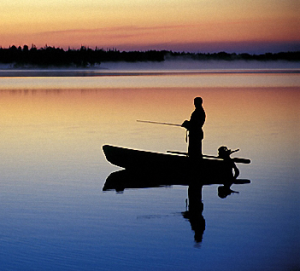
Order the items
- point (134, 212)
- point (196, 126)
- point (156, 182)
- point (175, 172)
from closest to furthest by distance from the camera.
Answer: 1. point (134, 212)
2. point (196, 126)
3. point (156, 182)
4. point (175, 172)

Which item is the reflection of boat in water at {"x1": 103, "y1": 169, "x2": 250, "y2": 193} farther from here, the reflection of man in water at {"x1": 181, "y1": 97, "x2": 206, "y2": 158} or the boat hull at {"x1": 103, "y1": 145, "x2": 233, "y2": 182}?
the reflection of man in water at {"x1": 181, "y1": 97, "x2": 206, "y2": 158}

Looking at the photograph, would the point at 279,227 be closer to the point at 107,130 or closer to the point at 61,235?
the point at 61,235

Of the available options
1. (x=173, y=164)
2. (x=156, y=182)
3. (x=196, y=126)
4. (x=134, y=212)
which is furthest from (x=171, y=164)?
(x=134, y=212)

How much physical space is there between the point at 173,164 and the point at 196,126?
54.6 inches

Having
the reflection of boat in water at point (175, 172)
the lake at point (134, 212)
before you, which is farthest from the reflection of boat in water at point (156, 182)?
the lake at point (134, 212)

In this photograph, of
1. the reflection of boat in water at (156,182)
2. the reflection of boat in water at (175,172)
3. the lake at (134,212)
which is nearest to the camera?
the lake at (134,212)

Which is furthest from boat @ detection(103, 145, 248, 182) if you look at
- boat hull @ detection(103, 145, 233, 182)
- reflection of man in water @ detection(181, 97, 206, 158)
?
reflection of man in water @ detection(181, 97, 206, 158)

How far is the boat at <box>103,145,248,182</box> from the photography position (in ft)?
43.0

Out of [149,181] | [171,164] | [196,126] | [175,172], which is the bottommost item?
[149,181]

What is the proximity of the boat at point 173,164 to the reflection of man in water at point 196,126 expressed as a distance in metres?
0.31

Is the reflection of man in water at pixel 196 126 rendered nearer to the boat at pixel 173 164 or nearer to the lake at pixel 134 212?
the boat at pixel 173 164

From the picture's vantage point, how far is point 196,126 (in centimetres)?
1245

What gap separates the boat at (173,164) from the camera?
13.1 meters

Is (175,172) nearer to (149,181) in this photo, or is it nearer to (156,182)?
(156,182)
